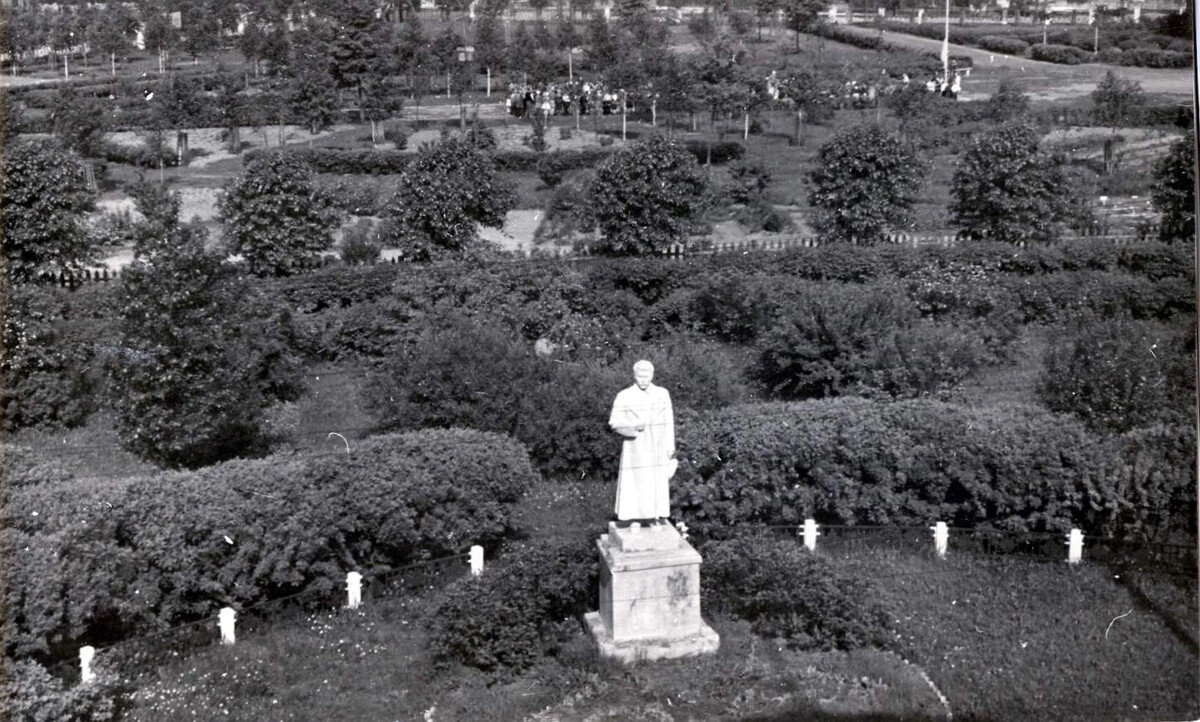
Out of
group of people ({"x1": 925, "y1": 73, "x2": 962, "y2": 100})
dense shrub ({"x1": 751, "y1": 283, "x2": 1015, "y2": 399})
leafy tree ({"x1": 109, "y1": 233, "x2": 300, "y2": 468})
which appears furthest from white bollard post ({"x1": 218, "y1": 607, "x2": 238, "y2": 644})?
group of people ({"x1": 925, "y1": 73, "x2": 962, "y2": 100})

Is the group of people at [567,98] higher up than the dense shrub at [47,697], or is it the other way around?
the group of people at [567,98]

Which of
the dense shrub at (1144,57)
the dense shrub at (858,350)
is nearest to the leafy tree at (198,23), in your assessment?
the dense shrub at (858,350)

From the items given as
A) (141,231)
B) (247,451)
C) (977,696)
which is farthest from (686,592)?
(141,231)

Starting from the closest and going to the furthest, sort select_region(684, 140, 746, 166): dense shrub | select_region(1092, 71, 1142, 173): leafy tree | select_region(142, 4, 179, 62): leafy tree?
1. select_region(1092, 71, 1142, 173): leafy tree
2. select_region(684, 140, 746, 166): dense shrub
3. select_region(142, 4, 179, 62): leafy tree

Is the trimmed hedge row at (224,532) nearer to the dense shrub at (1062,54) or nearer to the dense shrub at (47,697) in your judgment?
the dense shrub at (47,697)

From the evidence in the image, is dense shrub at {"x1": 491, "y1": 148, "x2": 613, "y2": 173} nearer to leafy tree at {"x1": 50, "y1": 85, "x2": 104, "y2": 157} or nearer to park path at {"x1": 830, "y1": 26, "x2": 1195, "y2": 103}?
leafy tree at {"x1": 50, "y1": 85, "x2": 104, "y2": 157}
